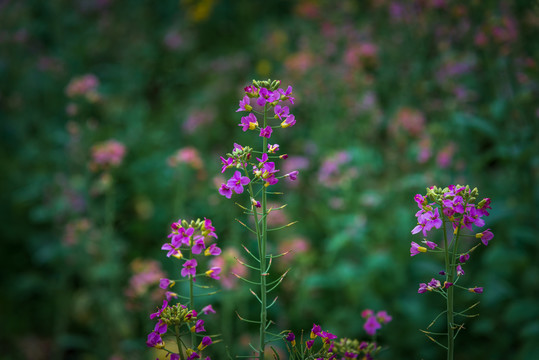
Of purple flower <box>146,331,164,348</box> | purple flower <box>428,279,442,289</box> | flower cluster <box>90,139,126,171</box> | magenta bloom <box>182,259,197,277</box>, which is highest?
flower cluster <box>90,139,126,171</box>

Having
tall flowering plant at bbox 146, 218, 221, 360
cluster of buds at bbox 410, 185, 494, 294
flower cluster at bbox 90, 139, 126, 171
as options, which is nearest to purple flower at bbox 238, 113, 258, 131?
tall flowering plant at bbox 146, 218, 221, 360

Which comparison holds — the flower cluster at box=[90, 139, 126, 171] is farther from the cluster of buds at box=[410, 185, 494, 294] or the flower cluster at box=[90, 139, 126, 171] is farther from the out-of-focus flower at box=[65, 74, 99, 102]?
the cluster of buds at box=[410, 185, 494, 294]

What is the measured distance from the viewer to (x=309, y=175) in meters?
3.84

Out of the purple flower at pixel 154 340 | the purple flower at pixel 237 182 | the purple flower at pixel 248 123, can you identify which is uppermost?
the purple flower at pixel 248 123

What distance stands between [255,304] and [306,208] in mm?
978

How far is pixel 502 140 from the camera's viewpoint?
225 cm

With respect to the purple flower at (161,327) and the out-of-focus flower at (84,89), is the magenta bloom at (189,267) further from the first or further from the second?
the out-of-focus flower at (84,89)

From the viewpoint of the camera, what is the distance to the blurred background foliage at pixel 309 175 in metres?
2.34

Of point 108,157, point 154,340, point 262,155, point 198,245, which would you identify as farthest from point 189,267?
point 108,157

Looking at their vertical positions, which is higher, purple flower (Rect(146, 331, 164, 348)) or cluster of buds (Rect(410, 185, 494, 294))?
cluster of buds (Rect(410, 185, 494, 294))

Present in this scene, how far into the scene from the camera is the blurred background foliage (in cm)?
234

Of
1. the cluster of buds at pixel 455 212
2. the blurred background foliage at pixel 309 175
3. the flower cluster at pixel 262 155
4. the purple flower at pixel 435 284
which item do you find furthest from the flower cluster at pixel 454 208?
the blurred background foliage at pixel 309 175

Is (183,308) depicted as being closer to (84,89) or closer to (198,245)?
A: (198,245)

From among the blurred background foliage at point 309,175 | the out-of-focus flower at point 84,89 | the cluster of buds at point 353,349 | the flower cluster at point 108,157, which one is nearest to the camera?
the cluster of buds at point 353,349
